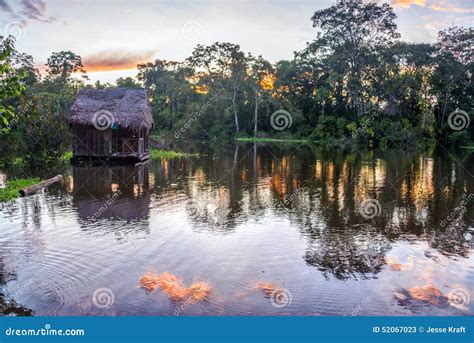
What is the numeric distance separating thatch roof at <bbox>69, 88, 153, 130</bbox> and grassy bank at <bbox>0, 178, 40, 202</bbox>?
24.7 ft

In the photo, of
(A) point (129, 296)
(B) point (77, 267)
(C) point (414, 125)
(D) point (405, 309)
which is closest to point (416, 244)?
(D) point (405, 309)

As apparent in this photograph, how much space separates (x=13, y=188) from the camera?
13.4 m

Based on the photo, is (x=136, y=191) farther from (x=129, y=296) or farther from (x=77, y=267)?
(x=129, y=296)

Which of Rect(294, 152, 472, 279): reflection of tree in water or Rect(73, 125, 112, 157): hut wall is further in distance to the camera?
Rect(73, 125, 112, 157): hut wall

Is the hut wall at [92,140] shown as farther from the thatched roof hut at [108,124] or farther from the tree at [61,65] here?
the tree at [61,65]

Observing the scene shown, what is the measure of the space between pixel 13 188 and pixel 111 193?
290cm

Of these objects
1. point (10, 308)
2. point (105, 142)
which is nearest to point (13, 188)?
point (10, 308)

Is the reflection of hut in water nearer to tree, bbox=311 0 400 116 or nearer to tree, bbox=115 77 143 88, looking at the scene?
tree, bbox=311 0 400 116

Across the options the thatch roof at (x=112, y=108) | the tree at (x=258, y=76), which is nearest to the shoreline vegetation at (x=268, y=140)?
the tree at (x=258, y=76)

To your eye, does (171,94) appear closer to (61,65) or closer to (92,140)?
(61,65)

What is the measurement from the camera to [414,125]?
4531cm

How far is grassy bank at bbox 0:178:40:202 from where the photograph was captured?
1234 centimetres

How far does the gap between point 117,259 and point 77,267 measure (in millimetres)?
659

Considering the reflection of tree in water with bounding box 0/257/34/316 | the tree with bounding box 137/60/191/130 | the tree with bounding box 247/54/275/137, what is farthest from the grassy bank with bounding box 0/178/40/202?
the tree with bounding box 137/60/191/130
